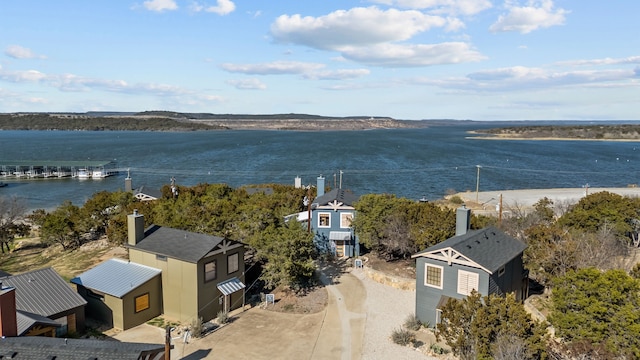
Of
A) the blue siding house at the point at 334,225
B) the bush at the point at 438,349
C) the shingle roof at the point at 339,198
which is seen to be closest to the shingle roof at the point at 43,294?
the bush at the point at 438,349

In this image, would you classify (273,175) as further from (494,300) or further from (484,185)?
(494,300)

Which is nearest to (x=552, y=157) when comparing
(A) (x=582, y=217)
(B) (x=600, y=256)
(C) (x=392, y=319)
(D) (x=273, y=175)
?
(D) (x=273, y=175)

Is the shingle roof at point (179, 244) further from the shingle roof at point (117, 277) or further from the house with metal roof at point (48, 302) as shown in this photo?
the house with metal roof at point (48, 302)

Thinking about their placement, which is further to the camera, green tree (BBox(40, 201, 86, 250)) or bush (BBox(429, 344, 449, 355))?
green tree (BBox(40, 201, 86, 250))

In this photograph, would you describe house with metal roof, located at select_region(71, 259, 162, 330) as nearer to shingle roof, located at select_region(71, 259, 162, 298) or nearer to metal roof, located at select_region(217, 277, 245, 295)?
shingle roof, located at select_region(71, 259, 162, 298)

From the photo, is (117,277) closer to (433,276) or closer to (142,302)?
(142,302)

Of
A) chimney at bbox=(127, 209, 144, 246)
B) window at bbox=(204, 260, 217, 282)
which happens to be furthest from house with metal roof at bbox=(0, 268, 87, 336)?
window at bbox=(204, 260, 217, 282)

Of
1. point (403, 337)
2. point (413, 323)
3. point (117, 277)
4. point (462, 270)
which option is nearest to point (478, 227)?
point (462, 270)
